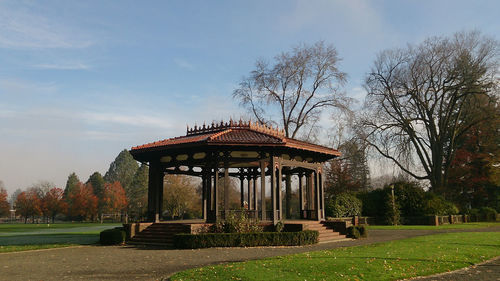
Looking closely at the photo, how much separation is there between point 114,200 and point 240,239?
5375 cm

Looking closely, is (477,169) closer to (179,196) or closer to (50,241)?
(179,196)

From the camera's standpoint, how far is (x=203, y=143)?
52.6 feet

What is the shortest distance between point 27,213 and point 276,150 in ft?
201

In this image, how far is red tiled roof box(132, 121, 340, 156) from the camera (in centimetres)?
1633

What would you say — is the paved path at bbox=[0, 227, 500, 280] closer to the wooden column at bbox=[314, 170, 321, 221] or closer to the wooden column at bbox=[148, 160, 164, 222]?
the wooden column at bbox=[148, 160, 164, 222]

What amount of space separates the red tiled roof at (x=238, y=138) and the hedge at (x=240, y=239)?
383cm

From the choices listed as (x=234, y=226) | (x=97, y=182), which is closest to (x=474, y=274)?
(x=234, y=226)

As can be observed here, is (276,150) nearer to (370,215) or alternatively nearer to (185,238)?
(185,238)

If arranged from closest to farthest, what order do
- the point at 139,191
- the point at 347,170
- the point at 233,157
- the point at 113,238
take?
the point at 113,238, the point at 233,157, the point at 347,170, the point at 139,191

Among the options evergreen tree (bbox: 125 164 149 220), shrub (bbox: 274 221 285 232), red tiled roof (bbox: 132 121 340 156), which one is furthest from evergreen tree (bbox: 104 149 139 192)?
shrub (bbox: 274 221 285 232)

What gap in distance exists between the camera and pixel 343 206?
3020cm

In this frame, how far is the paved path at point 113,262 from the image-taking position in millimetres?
8984

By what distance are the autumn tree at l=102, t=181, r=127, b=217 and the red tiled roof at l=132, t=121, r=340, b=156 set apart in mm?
47702

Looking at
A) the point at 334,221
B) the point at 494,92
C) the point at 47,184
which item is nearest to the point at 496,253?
the point at 334,221
